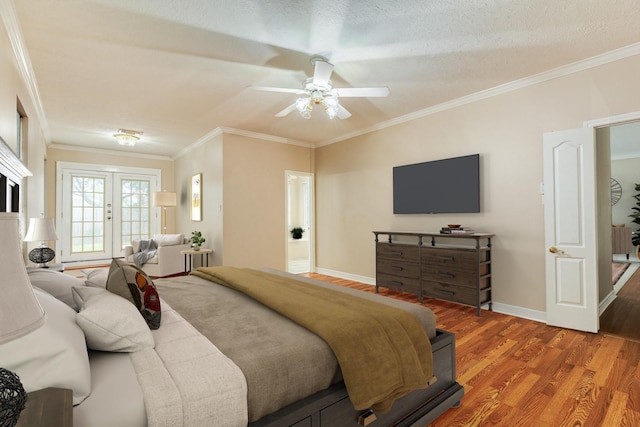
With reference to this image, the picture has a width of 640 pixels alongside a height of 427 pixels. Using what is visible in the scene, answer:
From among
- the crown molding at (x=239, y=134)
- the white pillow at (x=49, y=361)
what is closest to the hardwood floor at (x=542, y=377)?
the white pillow at (x=49, y=361)

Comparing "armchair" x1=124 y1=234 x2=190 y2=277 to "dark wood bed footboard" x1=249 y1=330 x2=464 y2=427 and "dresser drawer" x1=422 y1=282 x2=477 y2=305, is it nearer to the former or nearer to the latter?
"dresser drawer" x1=422 y1=282 x2=477 y2=305

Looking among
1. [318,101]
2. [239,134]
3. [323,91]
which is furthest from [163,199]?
[323,91]

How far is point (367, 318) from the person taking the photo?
1684 millimetres

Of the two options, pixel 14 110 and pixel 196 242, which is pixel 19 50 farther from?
pixel 196 242

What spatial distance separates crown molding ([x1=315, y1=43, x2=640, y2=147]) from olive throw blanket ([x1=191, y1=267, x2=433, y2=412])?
3.10m

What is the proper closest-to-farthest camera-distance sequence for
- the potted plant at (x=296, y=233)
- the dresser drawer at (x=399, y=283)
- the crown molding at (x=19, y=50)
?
the crown molding at (x=19, y=50) < the dresser drawer at (x=399, y=283) < the potted plant at (x=296, y=233)

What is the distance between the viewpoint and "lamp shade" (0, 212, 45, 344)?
1.82 ft

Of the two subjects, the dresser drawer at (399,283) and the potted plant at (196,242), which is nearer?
the dresser drawer at (399,283)

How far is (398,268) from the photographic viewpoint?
4383 millimetres

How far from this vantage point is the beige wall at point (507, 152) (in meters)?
3.05

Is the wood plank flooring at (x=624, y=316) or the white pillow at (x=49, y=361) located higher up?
the white pillow at (x=49, y=361)

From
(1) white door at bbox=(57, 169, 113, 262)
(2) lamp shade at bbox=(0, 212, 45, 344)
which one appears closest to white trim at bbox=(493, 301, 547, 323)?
(2) lamp shade at bbox=(0, 212, 45, 344)

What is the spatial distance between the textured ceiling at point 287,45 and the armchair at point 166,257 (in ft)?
7.74

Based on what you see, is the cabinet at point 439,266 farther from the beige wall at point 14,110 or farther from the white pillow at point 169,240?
the beige wall at point 14,110
